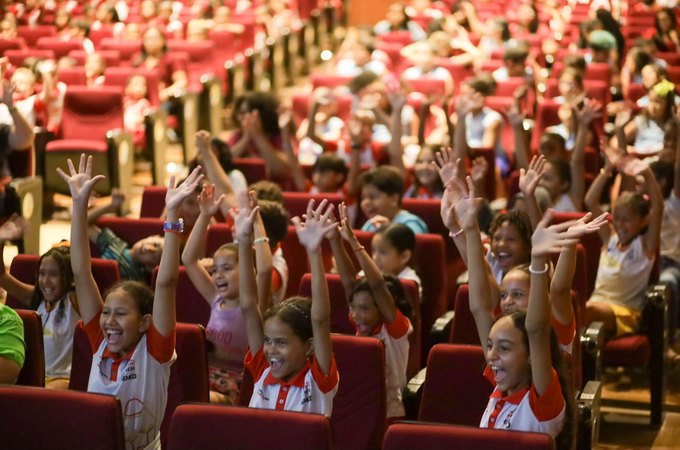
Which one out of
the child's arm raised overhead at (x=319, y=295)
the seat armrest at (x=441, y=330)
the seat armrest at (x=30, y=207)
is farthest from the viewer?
the seat armrest at (x=30, y=207)

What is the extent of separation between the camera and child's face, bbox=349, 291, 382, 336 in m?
3.58

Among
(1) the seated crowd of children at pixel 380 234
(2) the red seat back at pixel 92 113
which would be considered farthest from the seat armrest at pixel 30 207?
(2) the red seat back at pixel 92 113

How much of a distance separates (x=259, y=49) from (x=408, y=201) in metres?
5.86

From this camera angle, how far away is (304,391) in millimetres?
3119

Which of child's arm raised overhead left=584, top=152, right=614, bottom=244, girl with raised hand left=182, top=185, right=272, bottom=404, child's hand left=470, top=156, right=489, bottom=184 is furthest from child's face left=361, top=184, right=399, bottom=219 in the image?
girl with raised hand left=182, top=185, right=272, bottom=404

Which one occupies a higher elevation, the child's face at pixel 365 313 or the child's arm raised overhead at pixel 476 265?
the child's arm raised overhead at pixel 476 265

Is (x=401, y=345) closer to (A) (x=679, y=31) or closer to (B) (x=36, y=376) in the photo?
(B) (x=36, y=376)

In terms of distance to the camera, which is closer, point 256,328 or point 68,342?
point 256,328

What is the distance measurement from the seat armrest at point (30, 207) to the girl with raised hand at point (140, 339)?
2.76m

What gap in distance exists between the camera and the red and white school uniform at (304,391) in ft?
10.2

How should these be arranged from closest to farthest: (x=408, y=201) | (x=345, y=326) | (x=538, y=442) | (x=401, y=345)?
(x=538, y=442), (x=401, y=345), (x=345, y=326), (x=408, y=201)

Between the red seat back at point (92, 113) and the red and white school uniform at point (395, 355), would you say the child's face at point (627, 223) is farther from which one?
the red seat back at point (92, 113)

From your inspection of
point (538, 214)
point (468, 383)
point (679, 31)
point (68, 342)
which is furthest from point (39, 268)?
point (679, 31)

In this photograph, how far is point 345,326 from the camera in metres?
4.07
